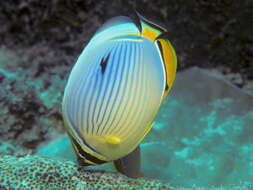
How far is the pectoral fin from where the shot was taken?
1.07 meters

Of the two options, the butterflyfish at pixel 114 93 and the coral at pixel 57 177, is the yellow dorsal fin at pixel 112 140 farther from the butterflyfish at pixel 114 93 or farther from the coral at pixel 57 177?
the coral at pixel 57 177

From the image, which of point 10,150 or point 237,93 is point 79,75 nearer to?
point 10,150

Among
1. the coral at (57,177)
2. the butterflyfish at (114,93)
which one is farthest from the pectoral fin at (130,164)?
the butterflyfish at (114,93)

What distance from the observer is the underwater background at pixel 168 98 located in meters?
1.25

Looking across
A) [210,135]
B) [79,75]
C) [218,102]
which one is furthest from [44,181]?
[218,102]

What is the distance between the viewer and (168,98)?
1.63 meters

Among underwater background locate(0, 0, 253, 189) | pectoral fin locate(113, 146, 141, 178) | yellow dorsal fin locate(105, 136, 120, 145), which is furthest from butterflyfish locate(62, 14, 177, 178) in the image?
underwater background locate(0, 0, 253, 189)

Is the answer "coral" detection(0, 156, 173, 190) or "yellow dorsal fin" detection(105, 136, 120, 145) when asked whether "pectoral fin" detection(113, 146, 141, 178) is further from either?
"yellow dorsal fin" detection(105, 136, 120, 145)

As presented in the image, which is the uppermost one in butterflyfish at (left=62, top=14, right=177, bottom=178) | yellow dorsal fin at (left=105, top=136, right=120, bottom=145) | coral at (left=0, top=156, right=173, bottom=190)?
butterflyfish at (left=62, top=14, right=177, bottom=178)

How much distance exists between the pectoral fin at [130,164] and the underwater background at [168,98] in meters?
0.04

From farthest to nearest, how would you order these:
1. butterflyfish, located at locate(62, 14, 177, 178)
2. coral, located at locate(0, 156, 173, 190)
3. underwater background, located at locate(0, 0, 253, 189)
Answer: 1. underwater background, located at locate(0, 0, 253, 189)
2. coral, located at locate(0, 156, 173, 190)
3. butterflyfish, located at locate(62, 14, 177, 178)

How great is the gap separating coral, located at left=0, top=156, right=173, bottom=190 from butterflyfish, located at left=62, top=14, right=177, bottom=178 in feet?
1.23

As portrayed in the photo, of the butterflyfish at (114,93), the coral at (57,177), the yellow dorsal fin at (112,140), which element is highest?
the butterflyfish at (114,93)

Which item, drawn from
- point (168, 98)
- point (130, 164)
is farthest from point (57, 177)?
point (168, 98)
